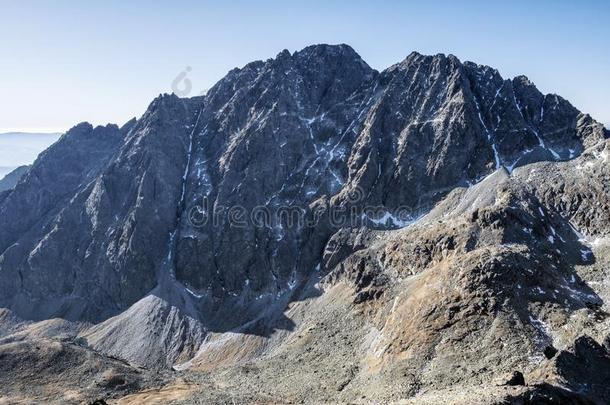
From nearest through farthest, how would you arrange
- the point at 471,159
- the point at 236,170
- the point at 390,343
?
1. the point at 390,343
2. the point at 471,159
3. the point at 236,170

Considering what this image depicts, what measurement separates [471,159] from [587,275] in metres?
54.5

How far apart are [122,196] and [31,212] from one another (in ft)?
158

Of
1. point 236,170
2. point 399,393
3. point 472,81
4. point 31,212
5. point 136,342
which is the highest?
point 472,81

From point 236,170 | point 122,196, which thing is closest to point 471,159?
point 236,170

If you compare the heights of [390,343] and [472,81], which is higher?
[472,81]

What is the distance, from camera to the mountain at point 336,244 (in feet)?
258

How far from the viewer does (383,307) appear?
101250mm

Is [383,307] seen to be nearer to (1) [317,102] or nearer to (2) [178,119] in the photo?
(1) [317,102]

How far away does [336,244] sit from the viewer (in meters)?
133

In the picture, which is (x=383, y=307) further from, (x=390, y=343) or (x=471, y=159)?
(x=471, y=159)

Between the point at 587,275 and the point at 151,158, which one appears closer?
the point at 587,275

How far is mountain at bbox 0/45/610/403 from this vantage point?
78.6 meters

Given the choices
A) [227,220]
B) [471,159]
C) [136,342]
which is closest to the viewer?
[136,342]

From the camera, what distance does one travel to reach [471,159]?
140125 mm
